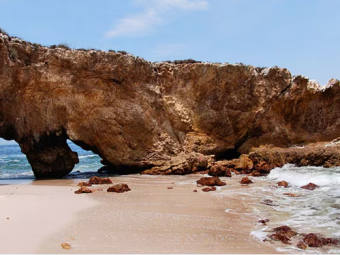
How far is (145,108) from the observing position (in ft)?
48.9

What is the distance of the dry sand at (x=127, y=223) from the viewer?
4745 millimetres

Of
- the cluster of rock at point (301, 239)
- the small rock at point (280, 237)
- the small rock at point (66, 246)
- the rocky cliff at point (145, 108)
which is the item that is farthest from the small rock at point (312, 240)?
the rocky cliff at point (145, 108)

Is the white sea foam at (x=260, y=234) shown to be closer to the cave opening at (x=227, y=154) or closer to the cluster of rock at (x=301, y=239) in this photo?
the cluster of rock at (x=301, y=239)

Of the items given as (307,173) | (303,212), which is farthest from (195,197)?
(307,173)

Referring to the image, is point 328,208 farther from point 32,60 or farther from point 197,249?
point 32,60

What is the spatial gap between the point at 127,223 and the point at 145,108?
9.30 m

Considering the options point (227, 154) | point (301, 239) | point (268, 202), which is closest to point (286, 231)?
point (301, 239)

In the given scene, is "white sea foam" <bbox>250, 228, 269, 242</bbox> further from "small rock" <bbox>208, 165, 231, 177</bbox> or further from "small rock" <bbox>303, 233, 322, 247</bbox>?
"small rock" <bbox>208, 165, 231, 177</bbox>

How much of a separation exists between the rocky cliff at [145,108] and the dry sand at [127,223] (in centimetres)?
548

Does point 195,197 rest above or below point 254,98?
below

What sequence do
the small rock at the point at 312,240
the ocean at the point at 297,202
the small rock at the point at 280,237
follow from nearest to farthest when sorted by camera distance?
the small rock at the point at 312,240
the small rock at the point at 280,237
the ocean at the point at 297,202

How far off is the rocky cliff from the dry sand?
18.0 feet

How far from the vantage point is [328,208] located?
7.36m

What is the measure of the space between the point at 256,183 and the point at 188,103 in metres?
6.23
